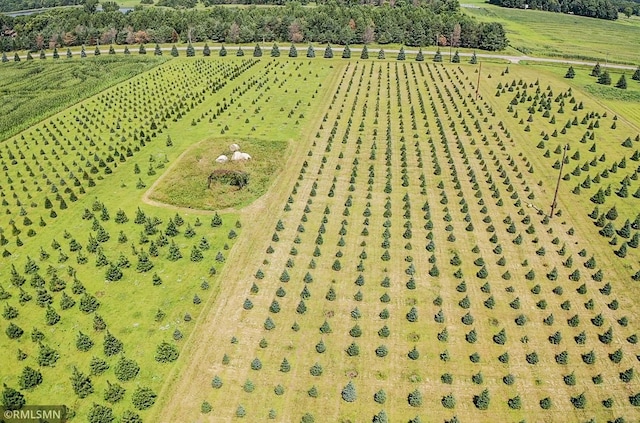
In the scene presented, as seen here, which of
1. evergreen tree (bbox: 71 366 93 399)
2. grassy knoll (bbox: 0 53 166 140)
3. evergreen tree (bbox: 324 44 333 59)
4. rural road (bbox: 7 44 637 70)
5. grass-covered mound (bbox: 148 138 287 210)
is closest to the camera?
evergreen tree (bbox: 71 366 93 399)

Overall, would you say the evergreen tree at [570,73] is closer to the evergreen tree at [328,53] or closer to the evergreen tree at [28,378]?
the evergreen tree at [328,53]

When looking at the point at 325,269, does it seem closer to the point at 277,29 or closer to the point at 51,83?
the point at 51,83

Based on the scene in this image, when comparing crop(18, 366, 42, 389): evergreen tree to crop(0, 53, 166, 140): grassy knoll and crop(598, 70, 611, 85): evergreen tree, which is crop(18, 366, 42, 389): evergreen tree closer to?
crop(0, 53, 166, 140): grassy knoll

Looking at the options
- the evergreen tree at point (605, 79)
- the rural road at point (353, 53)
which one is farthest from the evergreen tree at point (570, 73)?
the rural road at point (353, 53)

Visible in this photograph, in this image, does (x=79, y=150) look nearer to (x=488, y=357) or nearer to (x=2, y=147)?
(x=2, y=147)

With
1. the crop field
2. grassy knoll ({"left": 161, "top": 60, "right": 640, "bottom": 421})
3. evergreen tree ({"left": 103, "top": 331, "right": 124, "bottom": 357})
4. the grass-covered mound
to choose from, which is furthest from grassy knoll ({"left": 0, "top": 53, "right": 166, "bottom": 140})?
evergreen tree ({"left": 103, "top": 331, "right": 124, "bottom": 357})

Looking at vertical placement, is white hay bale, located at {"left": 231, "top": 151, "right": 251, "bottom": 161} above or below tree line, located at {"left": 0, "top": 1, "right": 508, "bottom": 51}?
below
